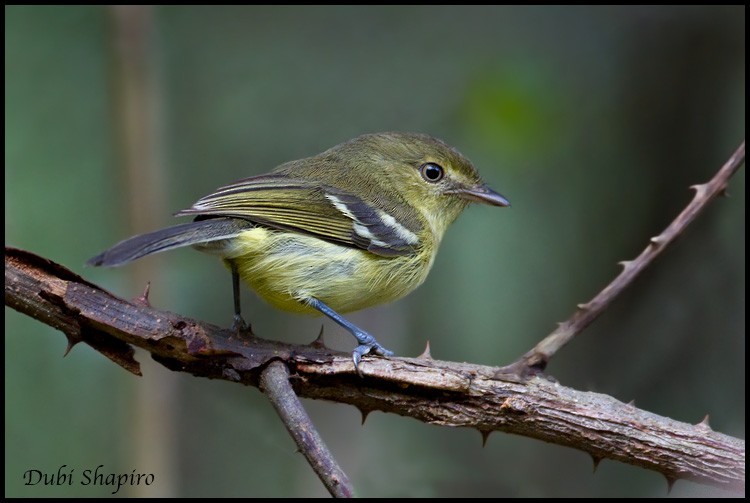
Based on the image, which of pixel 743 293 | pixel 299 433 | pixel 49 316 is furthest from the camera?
pixel 743 293

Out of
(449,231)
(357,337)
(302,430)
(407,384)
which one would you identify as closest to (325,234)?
(357,337)

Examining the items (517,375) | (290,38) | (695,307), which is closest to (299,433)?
(517,375)

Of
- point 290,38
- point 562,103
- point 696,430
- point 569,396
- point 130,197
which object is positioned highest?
point 290,38

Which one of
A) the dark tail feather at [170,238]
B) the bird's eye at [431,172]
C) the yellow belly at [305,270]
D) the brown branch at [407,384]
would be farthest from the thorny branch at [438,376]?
the bird's eye at [431,172]

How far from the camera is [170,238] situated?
3.23 metres

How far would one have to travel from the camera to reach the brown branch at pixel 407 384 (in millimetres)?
2867

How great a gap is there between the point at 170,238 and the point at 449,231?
3388mm

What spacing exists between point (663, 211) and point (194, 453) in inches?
160

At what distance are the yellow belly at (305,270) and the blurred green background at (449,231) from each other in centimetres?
107

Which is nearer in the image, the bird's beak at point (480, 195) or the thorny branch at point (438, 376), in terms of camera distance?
the thorny branch at point (438, 376)

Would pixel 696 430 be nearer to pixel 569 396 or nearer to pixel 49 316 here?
pixel 569 396

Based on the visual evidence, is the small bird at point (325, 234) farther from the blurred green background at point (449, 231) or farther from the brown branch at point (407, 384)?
the blurred green background at point (449, 231)

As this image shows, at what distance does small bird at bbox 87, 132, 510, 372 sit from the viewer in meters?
3.60

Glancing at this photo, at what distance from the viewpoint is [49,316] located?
2.88 metres
